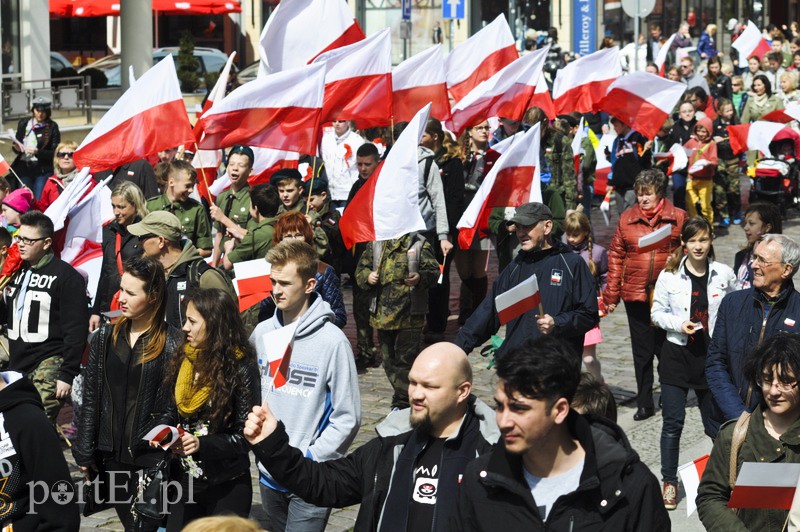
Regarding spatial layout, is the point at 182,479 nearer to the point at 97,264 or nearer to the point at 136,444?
the point at 136,444

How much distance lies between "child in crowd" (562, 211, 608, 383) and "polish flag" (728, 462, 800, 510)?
4.95 meters

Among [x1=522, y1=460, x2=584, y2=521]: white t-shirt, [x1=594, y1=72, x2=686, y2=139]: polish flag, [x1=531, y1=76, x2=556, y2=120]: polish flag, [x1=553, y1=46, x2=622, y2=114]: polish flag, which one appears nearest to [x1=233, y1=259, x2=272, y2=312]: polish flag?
[x1=522, y1=460, x2=584, y2=521]: white t-shirt

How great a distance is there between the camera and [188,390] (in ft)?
18.6

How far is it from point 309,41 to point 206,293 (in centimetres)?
712

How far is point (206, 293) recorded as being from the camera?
5.71 m

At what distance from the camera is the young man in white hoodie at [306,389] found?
578cm

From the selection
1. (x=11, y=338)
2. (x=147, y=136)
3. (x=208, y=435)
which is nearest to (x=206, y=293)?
(x=208, y=435)

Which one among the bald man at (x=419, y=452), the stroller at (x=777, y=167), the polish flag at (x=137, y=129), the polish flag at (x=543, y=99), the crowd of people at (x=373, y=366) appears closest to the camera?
the crowd of people at (x=373, y=366)

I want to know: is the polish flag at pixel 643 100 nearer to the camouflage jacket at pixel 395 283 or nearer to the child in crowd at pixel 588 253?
the child in crowd at pixel 588 253

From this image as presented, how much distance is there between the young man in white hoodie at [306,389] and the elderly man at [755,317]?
1945 millimetres

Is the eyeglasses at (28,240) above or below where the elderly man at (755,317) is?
above

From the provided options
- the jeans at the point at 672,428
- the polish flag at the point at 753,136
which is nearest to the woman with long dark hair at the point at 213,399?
the jeans at the point at 672,428

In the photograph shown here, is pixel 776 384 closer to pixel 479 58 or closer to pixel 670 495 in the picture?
pixel 670 495

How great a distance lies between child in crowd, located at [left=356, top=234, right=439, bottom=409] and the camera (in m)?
9.76
